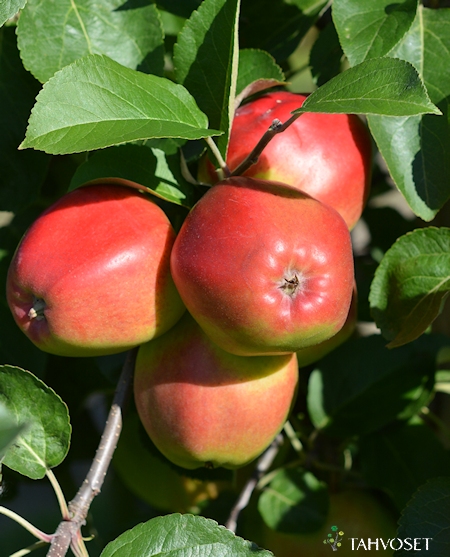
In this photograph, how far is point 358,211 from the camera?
0.71m

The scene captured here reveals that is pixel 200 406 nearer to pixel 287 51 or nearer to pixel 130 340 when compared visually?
pixel 130 340

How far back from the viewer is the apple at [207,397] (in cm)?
62

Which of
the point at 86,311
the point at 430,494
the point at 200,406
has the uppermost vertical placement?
the point at 86,311

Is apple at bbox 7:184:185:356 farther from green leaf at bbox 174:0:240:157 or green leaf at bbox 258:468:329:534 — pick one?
green leaf at bbox 258:468:329:534

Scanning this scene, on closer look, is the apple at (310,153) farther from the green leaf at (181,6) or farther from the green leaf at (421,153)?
the green leaf at (181,6)

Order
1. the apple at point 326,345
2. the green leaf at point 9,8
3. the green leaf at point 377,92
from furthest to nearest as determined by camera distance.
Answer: the apple at point 326,345, the green leaf at point 9,8, the green leaf at point 377,92

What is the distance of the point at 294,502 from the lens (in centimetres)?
82

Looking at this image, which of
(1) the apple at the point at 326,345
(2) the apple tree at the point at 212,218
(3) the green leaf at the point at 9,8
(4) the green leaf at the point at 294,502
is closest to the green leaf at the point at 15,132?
(2) the apple tree at the point at 212,218

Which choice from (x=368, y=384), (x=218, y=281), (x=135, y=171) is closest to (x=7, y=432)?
(x=218, y=281)

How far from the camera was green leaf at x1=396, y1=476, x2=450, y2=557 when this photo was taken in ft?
2.11

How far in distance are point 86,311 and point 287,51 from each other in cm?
46

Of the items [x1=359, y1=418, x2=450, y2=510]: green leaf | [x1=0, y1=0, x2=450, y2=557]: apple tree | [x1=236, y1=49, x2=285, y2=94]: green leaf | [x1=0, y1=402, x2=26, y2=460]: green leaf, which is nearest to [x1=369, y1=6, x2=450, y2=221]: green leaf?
[x1=0, y1=0, x2=450, y2=557]: apple tree

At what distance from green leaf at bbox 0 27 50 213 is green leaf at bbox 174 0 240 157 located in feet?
0.71

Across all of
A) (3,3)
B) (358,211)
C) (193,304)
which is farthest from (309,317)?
(3,3)
